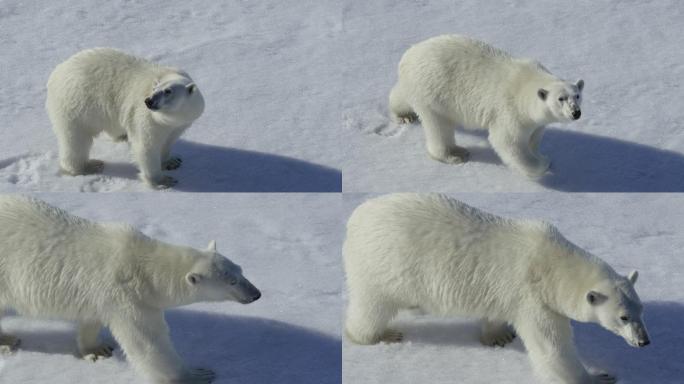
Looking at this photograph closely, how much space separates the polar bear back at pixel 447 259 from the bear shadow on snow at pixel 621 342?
34 cm

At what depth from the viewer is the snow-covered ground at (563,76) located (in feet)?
27.9

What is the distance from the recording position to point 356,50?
10180 millimetres

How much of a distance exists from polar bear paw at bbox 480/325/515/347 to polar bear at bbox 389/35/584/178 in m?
1.65

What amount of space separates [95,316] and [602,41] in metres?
5.64

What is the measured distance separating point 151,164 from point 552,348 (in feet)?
10.4

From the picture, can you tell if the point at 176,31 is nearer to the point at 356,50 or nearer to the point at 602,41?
the point at 356,50

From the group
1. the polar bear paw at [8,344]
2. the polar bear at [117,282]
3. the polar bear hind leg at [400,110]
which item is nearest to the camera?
the polar bear at [117,282]

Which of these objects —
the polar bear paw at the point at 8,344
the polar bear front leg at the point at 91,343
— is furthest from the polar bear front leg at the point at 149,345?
the polar bear paw at the point at 8,344

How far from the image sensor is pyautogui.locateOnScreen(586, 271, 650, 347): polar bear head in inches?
251

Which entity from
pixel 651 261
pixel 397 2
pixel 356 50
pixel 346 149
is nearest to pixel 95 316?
pixel 346 149

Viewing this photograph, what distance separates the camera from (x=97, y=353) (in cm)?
677

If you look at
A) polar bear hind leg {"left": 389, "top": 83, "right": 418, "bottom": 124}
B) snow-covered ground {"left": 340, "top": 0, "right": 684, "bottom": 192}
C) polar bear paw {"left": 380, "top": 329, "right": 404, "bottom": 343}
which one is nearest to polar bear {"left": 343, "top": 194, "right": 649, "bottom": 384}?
polar bear paw {"left": 380, "top": 329, "right": 404, "bottom": 343}

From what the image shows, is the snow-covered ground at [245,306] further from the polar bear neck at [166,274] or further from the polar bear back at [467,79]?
the polar bear back at [467,79]

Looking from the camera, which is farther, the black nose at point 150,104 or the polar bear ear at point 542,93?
the polar bear ear at point 542,93
